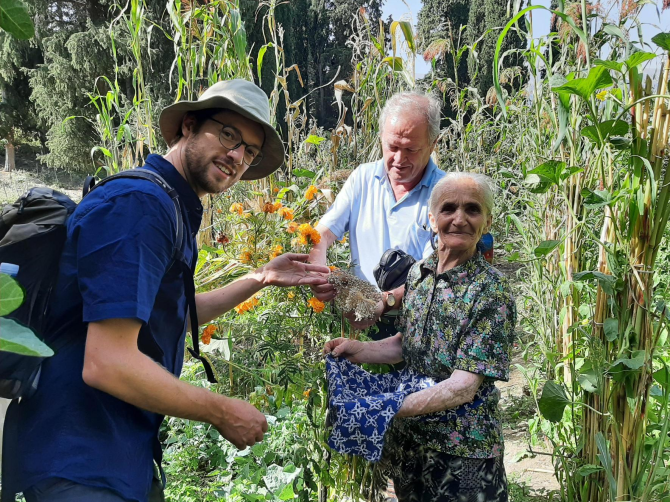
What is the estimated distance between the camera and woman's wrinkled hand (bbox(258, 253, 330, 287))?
176cm

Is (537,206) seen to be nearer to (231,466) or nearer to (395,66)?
(395,66)

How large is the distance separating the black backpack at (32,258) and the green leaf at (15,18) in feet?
2.24

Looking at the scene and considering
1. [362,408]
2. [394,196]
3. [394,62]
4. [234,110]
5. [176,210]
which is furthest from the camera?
[394,62]

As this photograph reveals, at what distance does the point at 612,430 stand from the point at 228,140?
1.34 m

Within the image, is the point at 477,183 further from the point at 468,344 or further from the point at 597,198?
the point at 468,344

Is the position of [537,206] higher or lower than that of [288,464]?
higher

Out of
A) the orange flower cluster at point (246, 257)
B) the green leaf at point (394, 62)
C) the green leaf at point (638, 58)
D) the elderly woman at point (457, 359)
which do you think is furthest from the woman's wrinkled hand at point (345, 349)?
the green leaf at point (394, 62)

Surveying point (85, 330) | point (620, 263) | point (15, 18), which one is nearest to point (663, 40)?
point (620, 263)

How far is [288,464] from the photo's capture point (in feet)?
5.58

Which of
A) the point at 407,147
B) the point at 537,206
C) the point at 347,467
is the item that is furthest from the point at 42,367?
the point at 537,206

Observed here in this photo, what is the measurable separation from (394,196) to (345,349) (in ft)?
2.70

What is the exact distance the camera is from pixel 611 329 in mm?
1422

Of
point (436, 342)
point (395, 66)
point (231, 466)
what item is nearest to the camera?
point (436, 342)

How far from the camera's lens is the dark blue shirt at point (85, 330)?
991 millimetres
